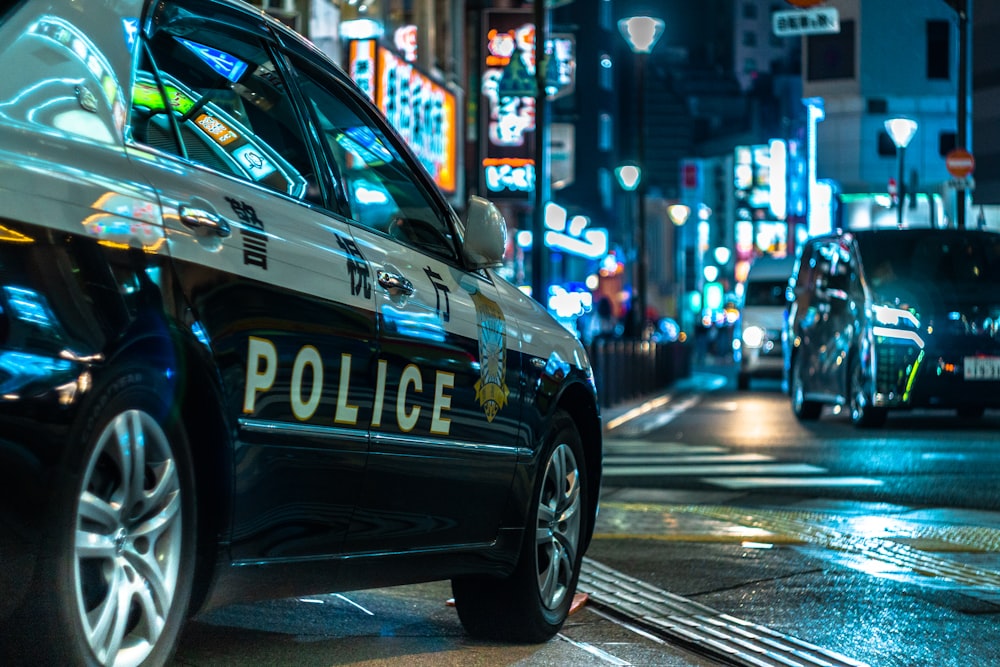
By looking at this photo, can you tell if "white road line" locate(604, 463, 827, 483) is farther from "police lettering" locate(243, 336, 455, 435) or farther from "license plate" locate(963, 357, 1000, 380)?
"police lettering" locate(243, 336, 455, 435)

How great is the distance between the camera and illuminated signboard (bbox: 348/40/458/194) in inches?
869

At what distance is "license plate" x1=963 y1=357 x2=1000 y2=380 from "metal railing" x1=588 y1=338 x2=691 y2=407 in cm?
365

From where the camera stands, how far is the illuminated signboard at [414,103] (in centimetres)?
2208

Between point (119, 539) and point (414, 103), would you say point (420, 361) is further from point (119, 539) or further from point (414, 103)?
point (414, 103)

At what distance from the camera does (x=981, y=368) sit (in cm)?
1521

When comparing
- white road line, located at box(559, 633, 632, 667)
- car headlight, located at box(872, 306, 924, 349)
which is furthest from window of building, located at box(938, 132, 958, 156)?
white road line, located at box(559, 633, 632, 667)

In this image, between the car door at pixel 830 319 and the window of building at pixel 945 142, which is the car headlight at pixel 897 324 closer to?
the car door at pixel 830 319

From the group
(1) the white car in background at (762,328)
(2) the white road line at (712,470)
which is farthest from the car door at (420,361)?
(1) the white car in background at (762,328)

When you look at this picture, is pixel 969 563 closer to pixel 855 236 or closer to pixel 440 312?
pixel 440 312

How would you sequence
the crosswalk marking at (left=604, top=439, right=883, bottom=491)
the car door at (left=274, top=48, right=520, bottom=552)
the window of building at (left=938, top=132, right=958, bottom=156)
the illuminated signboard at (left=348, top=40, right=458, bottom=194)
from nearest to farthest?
the car door at (left=274, top=48, right=520, bottom=552) < the crosswalk marking at (left=604, top=439, right=883, bottom=491) < the illuminated signboard at (left=348, top=40, right=458, bottom=194) < the window of building at (left=938, top=132, right=958, bottom=156)

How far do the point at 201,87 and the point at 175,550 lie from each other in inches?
44.6

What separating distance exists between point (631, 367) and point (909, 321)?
9215 mm

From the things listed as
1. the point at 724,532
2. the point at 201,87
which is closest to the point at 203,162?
the point at 201,87

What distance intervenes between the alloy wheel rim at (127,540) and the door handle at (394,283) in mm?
1067
